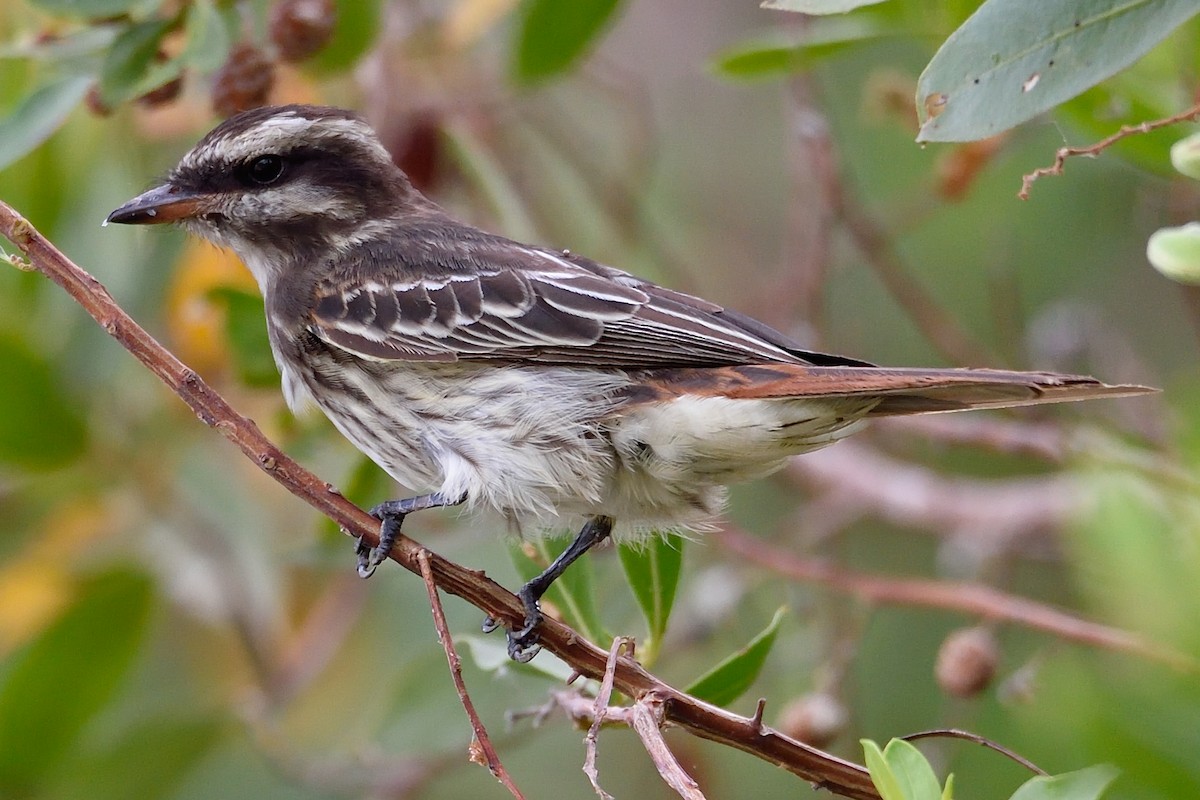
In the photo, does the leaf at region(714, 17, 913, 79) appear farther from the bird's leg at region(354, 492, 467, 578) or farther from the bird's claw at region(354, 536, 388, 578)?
the bird's claw at region(354, 536, 388, 578)

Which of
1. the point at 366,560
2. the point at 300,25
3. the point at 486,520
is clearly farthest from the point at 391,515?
the point at 300,25

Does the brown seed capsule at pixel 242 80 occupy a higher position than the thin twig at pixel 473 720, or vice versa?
the brown seed capsule at pixel 242 80

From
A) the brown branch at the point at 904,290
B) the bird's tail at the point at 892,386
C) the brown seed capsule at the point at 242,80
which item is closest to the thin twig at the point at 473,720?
the bird's tail at the point at 892,386

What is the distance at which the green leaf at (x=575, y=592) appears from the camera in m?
3.03

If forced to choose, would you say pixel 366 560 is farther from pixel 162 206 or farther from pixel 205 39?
pixel 205 39

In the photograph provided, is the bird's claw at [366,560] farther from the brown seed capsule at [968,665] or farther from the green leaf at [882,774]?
the brown seed capsule at [968,665]

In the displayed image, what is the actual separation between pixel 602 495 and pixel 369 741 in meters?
1.39

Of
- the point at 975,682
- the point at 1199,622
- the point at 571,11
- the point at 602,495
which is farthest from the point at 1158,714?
the point at 571,11

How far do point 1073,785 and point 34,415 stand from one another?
3.53 metres

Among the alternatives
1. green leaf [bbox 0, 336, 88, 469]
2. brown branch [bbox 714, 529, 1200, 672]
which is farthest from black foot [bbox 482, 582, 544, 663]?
green leaf [bbox 0, 336, 88, 469]

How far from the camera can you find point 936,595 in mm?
3922

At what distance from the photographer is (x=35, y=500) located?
16.3ft

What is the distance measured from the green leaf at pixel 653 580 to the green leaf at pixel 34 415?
2208 millimetres

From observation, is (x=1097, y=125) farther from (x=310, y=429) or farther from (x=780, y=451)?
(x=310, y=429)
